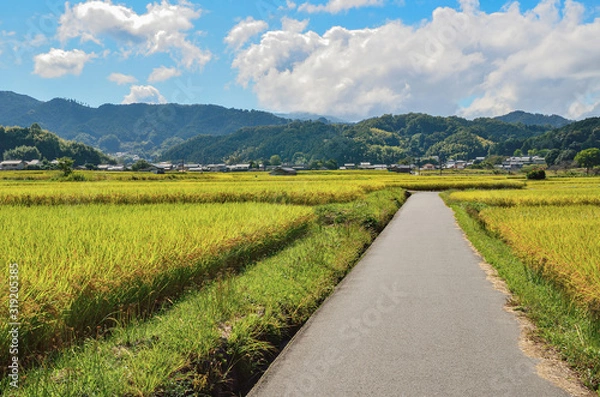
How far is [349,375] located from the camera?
4.56m

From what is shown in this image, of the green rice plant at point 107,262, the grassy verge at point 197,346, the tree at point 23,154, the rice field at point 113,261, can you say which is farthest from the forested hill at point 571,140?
the tree at point 23,154

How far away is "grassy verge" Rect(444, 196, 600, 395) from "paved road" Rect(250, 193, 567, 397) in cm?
39

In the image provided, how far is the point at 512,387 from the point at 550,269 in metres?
4.61

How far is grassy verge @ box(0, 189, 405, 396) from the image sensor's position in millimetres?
3787

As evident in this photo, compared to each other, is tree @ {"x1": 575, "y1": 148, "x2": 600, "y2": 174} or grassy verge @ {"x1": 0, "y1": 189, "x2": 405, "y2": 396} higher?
tree @ {"x1": 575, "y1": 148, "x2": 600, "y2": 174}

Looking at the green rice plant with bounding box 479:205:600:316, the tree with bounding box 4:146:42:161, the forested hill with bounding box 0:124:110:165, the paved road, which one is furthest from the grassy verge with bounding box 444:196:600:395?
the forested hill with bounding box 0:124:110:165

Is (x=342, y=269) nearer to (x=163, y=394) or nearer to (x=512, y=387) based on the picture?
(x=512, y=387)

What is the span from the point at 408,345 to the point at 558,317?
2.53 meters

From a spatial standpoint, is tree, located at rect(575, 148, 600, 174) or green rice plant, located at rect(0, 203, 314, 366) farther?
tree, located at rect(575, 148, 600, 174)

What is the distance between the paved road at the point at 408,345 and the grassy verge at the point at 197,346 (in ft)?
1.11

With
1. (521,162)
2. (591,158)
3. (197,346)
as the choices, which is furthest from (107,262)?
(521,162)

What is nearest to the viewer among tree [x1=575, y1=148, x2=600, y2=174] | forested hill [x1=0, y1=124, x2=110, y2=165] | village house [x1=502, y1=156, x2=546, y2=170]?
tree [x1=575, y1=148, x2=600, y2=174]

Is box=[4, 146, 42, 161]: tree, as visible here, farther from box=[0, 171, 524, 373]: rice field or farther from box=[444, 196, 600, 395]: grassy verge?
box=[444, 196, 600, 395]: grassy verge

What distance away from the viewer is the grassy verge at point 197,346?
3.79m
